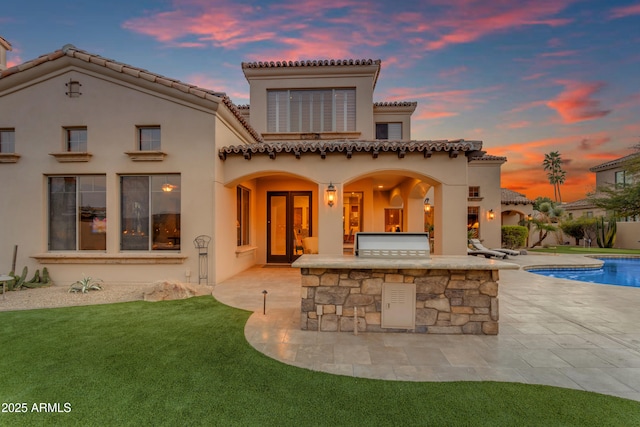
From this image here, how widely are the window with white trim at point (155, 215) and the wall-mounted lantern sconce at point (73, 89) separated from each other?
9.85 ft

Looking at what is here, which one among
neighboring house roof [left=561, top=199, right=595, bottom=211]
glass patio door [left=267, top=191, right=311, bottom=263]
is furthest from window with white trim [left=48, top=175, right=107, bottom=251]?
neighboring house roof [left=561, top=199, right=595, bottom=211]

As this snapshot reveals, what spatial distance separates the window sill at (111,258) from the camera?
782cm

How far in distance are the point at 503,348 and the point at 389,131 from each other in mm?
12277

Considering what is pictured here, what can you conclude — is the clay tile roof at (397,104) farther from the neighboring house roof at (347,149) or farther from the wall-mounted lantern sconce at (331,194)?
the wall-mounted lantern sconce at (331,194)

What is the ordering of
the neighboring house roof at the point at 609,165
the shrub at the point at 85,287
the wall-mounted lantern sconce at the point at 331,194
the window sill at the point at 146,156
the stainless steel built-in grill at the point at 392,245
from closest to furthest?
the stainless steel built-in grill at the point at 392,245, the shrub at the point at 85,287, the window sill at the point at 146,156, the wall-mounted lantern sconce at the point at 331,194, the neighboring house roof at the point at 609,165

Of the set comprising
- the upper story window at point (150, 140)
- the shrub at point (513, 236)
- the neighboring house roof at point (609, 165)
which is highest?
the neighboring house roof at point (609, 165)

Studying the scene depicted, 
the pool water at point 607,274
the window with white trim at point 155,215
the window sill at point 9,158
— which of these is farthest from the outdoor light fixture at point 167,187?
the pool water at point 607,274

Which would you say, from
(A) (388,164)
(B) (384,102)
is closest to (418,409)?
(A) (388,164)

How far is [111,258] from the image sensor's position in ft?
25.8

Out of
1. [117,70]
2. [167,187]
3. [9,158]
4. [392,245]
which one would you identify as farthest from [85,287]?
[392,245]

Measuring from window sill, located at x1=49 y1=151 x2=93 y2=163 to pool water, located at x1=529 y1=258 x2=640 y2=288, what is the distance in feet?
55.7

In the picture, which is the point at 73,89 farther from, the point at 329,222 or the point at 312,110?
the point at 329,222

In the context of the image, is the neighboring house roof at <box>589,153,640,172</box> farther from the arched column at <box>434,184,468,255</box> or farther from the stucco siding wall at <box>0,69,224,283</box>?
the stucco siding wall at <box>0,69,224,283</box>

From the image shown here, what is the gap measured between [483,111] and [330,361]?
50.5ft
